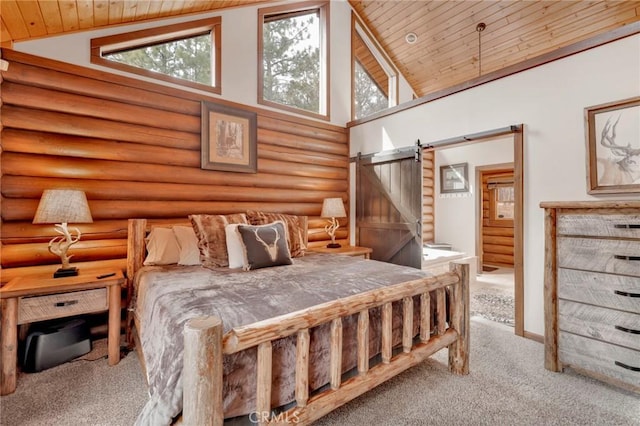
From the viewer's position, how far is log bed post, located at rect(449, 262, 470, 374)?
6.66ft

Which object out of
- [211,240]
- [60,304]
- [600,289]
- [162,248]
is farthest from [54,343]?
[600,289]

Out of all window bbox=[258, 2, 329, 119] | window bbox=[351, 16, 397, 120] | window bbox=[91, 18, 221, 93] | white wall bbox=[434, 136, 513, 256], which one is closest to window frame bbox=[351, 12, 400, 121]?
window bbox=[351, 16, 397, 120]

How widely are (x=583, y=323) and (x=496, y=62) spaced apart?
410 centimetres

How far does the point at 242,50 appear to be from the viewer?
351 centimetres

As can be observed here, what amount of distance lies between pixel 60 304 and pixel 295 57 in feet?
12.7

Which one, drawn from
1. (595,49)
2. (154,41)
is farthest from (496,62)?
(154,41)

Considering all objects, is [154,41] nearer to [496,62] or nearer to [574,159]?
[574,159]

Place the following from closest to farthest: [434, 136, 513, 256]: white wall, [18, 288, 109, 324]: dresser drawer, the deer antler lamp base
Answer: [18, 288, 109, 324]: dresser drawer → the deer antler lamp base → [434, 136, 513, 256]: white wall

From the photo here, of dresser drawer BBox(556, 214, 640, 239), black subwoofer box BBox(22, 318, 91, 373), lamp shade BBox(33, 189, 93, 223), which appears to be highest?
lamp shade BBox(33, 189, 93, 223)

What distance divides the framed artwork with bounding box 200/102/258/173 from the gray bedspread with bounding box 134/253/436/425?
1.34m

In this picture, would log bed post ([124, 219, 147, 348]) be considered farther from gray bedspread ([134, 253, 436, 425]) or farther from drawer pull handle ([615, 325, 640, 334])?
drawer pull handle ([615, 325, 640, 334])

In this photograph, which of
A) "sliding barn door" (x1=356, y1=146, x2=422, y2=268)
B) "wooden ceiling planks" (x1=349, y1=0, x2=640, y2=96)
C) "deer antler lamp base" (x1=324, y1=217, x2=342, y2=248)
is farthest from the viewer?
"deer antler lamp base" (x1=324, y1=217, x2=342, y2=248)

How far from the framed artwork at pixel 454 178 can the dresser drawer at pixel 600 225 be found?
12.5ft

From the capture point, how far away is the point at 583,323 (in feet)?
6.38
